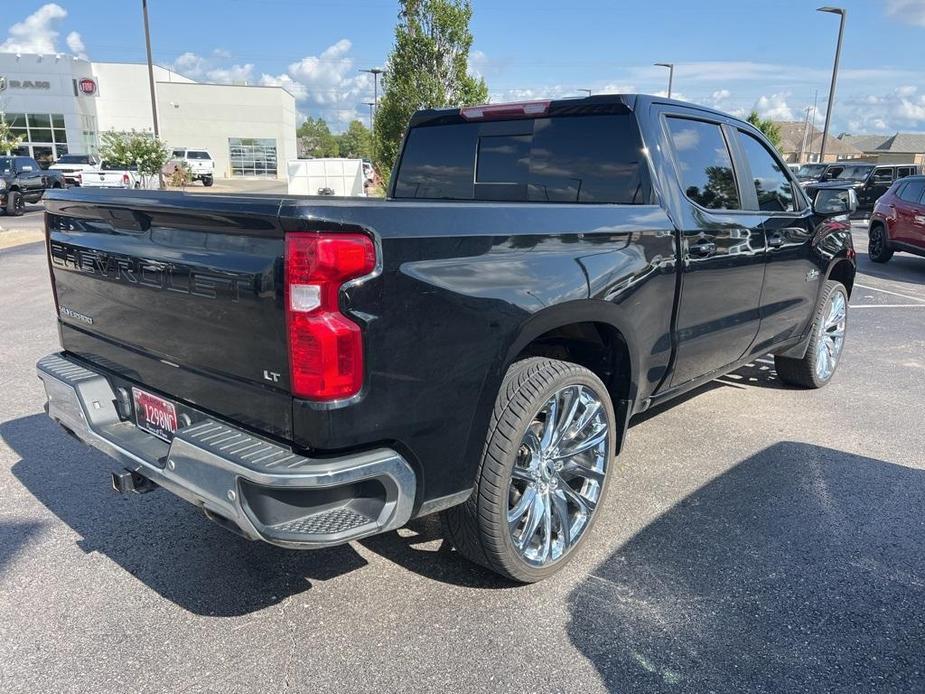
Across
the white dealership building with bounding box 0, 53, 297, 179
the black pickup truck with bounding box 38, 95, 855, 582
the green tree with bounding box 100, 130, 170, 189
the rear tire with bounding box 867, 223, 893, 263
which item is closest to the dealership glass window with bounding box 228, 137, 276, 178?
the white dealership building with bounding box 0, 53, 297, 179

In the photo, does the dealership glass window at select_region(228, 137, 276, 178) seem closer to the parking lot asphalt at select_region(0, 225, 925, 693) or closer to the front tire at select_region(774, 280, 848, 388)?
the front tire at select_region(774, 280, 848, 388)

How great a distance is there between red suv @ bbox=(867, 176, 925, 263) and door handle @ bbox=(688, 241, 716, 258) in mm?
11185

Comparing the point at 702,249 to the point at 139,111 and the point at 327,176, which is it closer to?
the point at 327,176

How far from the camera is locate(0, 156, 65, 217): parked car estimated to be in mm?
21625

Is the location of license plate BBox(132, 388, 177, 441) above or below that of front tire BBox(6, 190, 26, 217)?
above

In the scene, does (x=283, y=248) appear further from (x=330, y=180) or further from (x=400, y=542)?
(x=330, y=180)

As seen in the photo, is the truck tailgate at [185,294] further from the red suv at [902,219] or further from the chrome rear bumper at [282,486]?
the red suv at [902,219]

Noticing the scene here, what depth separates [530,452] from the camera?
293 cm

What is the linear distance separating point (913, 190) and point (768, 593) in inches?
507

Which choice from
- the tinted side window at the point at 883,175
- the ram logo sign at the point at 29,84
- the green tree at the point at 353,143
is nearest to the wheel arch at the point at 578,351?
the tinted side window at the point at 883,175

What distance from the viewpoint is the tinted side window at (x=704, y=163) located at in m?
3.77

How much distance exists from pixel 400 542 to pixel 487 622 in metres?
0.73

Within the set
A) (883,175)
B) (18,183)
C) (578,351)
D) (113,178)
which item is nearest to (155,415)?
(578,351)

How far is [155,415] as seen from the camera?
2.79m
